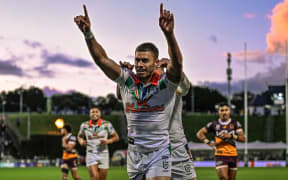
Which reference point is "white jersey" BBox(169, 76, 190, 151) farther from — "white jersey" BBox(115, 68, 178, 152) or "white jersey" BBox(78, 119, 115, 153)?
"white jersey" BBox(78, 119, 115, 153)

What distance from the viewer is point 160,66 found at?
723cm

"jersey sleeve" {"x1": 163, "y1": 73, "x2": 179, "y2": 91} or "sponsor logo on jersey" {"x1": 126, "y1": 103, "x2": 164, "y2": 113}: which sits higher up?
"jersey sleeve" {"x1": 163, "y1": 73, "x2": 179, "y2": 91}

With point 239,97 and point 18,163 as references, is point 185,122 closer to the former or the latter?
point 18,163

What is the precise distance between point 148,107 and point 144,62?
58cm

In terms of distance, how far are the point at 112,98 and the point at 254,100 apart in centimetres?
4847

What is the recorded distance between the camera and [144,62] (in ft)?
19.3

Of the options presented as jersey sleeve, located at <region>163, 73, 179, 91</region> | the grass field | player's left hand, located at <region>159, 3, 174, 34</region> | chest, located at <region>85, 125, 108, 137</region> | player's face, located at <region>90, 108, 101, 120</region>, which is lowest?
the grass field

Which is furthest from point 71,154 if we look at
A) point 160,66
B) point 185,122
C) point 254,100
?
point 254,100

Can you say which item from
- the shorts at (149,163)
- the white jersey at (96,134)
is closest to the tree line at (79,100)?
the white jersey at (96,134)

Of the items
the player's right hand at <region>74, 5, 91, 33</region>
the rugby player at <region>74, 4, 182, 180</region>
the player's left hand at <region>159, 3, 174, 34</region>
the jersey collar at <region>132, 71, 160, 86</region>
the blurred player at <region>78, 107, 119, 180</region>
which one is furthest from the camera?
the blurred player at <region>78, 107, 119, 180</region>

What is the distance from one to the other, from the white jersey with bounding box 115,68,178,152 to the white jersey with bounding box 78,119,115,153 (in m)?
7.76

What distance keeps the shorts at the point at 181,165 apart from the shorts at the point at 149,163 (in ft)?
5.45

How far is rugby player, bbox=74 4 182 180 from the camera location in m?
Result: 5.92

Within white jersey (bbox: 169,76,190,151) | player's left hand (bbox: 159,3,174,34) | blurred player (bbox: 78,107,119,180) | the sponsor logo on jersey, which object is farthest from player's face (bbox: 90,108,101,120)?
player's left hand (bbox: 159,3,174,34)
